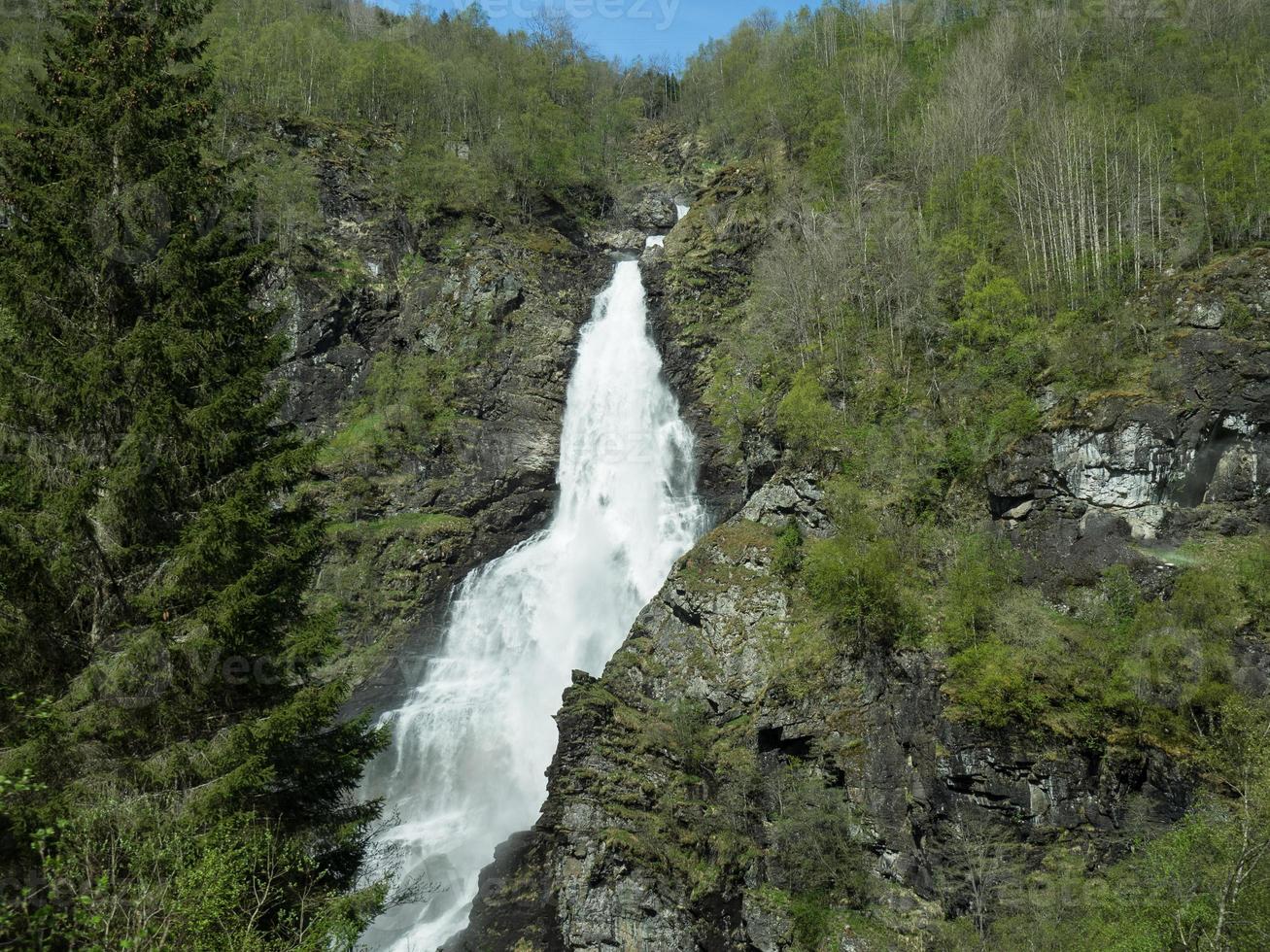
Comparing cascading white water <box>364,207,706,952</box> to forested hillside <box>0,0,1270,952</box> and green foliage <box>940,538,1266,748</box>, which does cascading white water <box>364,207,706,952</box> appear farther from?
green foliage <box>940,538,1266,748</box>

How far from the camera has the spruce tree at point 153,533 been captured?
9.61 m

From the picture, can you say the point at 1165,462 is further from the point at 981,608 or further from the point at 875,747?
the point at 875,747

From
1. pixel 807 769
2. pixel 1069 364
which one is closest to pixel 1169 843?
pixel 807 769

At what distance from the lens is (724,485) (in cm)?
3656

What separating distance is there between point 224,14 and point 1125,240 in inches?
2893

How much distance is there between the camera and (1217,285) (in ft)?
82.4

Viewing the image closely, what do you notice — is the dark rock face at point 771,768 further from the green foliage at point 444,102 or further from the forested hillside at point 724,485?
the green foliage at point 444,102

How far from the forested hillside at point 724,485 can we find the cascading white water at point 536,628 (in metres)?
1.51

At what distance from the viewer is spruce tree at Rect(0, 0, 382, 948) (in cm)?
961

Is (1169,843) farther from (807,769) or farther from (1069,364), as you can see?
(1069,364)

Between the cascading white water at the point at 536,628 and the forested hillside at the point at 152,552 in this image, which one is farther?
the cascading white water at the point at 536,628

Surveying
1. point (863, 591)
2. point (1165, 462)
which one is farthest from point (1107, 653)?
point (863, 591)

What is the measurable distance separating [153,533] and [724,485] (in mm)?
27723

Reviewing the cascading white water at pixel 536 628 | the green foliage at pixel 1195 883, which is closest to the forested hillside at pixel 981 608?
the green foliage at pixel 1195 883
